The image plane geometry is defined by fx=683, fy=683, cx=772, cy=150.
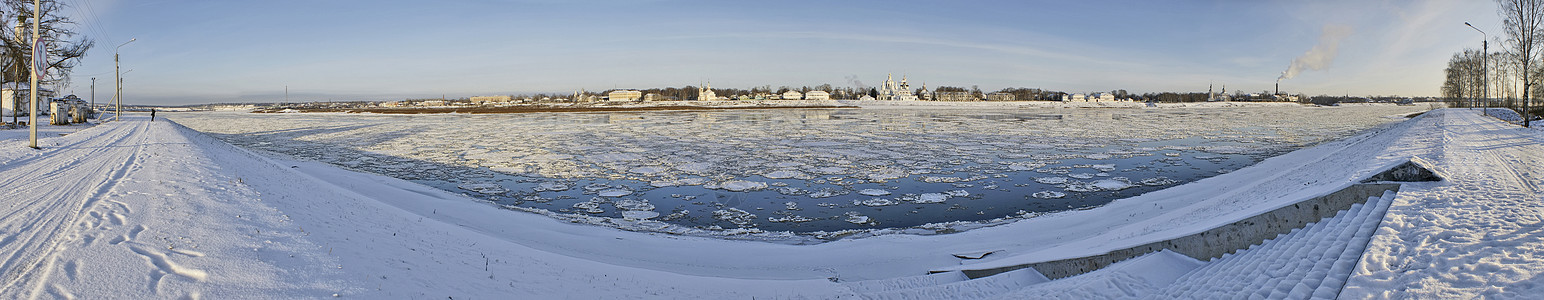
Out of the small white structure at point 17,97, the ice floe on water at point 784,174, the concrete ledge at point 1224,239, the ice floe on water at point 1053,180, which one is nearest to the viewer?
the concrete ledge at point 1224,239

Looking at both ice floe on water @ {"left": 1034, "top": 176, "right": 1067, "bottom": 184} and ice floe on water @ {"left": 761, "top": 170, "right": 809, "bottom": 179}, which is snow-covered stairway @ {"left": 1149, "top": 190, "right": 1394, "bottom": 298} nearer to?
ice floe on water @ {"left": 1034, "top": 176, "right": 1067, "bottom": 184}

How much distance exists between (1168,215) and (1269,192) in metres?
1.82

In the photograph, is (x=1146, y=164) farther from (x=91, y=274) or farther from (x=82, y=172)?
(x=82, y=172)

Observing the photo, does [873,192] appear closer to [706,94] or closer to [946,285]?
[946,285]

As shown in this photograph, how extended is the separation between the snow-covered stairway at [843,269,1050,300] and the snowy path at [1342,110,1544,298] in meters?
2.36

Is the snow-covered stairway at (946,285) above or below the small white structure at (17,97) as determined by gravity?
below

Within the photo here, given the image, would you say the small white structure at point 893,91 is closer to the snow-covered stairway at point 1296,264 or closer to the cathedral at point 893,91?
the cathedral at point 893,91

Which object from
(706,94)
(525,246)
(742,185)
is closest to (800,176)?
(742,185)

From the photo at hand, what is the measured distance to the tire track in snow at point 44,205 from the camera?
3860 millimetres

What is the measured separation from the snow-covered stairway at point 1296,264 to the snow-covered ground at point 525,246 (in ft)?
0.49

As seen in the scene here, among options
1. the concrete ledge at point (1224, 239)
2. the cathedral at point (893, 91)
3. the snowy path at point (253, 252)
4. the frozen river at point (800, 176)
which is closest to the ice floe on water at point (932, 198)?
the frozen river at point (800, 176)

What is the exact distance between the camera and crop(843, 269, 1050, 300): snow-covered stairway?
5.82 m

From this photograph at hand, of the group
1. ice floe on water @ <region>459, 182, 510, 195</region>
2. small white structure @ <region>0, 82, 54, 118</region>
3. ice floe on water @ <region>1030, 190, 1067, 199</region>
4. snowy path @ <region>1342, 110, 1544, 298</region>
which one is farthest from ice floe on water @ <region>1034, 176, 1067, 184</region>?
small white structure @ <region>0, 82, 54, 118</region>

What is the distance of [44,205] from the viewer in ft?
19.7
